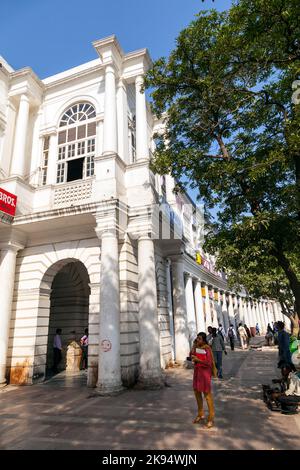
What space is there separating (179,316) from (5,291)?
8.07 m

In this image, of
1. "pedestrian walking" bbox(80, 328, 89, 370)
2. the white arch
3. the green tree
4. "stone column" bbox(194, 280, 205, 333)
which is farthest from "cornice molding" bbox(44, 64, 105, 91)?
"stone column" bbox(194, 280, 205, 333)

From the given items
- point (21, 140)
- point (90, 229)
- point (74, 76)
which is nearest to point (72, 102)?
point (74, 76)

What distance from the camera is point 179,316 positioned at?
15.1 meters

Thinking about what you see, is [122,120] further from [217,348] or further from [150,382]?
[150,382]

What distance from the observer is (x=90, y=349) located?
34.3 ft

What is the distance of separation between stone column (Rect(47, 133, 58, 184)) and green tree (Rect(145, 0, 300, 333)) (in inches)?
232

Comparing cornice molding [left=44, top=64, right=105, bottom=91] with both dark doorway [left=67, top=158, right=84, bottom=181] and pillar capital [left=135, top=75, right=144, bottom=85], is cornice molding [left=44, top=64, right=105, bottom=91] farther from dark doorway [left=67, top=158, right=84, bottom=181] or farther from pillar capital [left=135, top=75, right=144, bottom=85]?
dark doorway [left=67, top=158, right=84, bottom=181]

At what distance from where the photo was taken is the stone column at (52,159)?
13445mm

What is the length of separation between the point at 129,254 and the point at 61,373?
6.82 m

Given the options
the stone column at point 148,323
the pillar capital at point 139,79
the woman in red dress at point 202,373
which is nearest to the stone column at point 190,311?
the stone column at point 148,323

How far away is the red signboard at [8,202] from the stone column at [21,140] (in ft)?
5.02

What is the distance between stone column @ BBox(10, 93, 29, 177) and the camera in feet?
42.5

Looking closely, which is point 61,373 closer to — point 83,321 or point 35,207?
point 83,321
